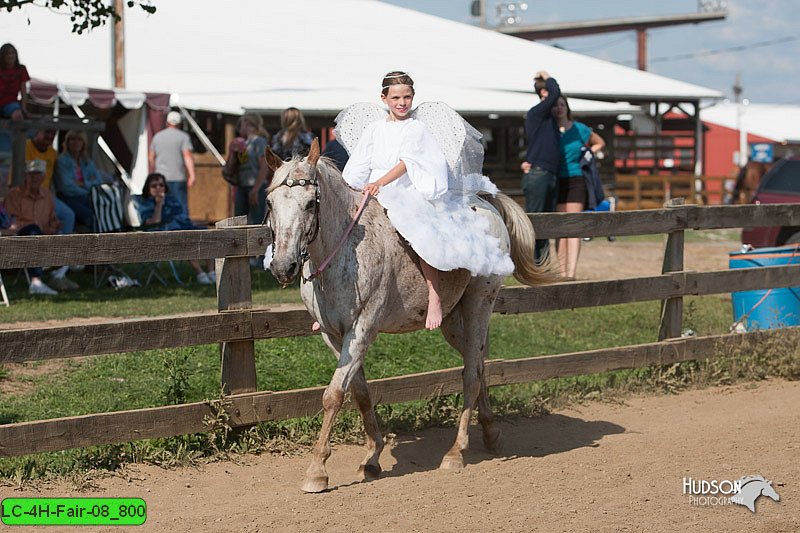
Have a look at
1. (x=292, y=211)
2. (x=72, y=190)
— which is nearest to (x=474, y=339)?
(x=292, y=211)

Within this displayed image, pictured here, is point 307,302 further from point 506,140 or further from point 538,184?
point 506,140

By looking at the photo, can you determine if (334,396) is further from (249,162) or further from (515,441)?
(249,162)

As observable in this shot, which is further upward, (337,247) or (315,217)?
(315,217)

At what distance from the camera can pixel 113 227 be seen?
12.6 meters

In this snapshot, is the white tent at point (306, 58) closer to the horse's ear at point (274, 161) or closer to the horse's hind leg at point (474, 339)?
the horse's hind leg at point (474, 339)

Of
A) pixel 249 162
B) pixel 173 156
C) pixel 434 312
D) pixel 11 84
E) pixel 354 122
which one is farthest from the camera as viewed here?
pixel 173 156

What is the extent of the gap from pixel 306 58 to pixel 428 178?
75.2 ft

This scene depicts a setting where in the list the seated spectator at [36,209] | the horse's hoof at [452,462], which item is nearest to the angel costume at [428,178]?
the horse's hoof at [452,462]

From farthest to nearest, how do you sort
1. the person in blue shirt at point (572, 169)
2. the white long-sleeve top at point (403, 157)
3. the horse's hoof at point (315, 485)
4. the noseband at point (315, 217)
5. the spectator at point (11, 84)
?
the spectator at point (11, 84) < the person in blue shirt at point (572, 169) < the white long-sleeve top at point (403, 157) < the horse's hoof at point (315, 485) < the noseband at point (315, 217)

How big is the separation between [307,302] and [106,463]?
1.49 m

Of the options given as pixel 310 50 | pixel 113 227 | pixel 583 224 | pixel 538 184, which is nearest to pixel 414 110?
pixel 583 224

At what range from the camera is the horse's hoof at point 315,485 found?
5.50 m

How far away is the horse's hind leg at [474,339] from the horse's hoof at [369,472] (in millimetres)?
609

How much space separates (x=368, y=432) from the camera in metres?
6.02
